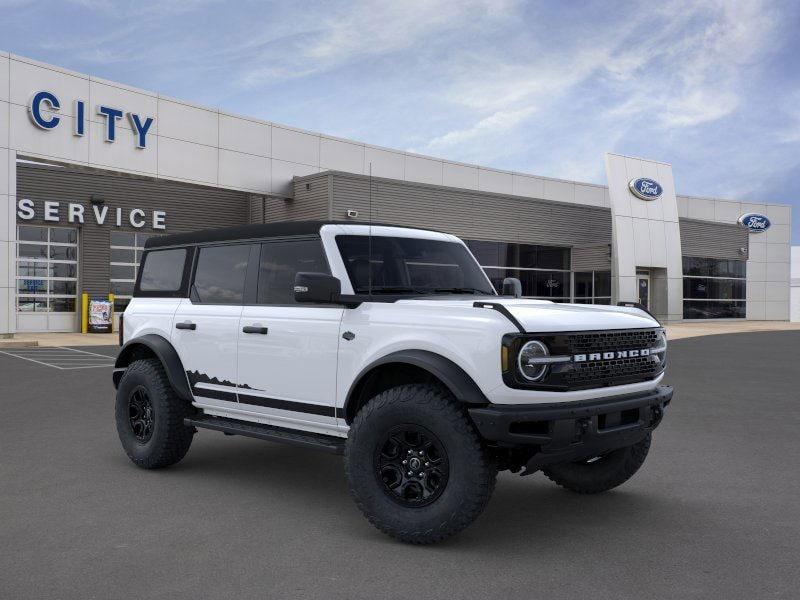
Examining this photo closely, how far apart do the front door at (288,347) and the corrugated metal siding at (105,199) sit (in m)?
20.1

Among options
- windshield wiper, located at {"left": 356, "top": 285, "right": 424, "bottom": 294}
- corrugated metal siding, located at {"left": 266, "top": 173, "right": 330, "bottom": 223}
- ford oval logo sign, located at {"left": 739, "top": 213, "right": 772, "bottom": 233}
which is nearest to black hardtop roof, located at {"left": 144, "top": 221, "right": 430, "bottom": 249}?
windshield wiper, located at {"left": 356, "top": 285, "right": 424, "bottom": 294}

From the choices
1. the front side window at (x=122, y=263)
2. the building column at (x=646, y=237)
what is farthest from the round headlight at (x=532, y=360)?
the building column at (x=646, y=237)

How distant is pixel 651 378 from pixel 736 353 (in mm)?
16191

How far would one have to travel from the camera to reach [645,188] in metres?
34.9

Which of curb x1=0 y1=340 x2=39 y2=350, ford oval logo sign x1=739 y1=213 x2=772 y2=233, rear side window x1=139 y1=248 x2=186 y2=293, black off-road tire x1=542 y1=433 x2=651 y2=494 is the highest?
ford oval logo sign x1=739 y1=213 x2=772 y2=233

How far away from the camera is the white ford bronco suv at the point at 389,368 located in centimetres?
440

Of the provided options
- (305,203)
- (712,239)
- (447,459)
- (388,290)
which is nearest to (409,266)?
(388,290)

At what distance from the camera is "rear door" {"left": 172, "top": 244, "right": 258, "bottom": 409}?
588 cm

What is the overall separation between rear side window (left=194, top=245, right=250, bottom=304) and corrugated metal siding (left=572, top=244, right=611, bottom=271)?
98.5 feet

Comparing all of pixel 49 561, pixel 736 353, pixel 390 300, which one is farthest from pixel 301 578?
pixel 736 353

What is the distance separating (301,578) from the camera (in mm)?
4004

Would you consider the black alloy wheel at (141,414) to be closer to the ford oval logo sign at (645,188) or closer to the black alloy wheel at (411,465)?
the black alloy wheel at (411,465)

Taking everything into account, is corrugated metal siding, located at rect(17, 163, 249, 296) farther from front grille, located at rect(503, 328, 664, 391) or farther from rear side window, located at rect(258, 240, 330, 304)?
front grille, located at rect(503, 328, 664, 391)

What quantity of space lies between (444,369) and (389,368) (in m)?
0.59
